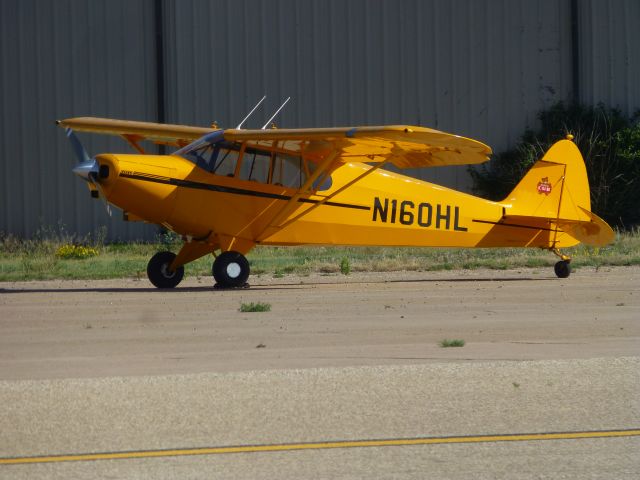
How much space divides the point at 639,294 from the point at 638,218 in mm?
14602

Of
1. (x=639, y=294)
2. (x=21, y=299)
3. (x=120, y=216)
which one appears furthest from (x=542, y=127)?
(x=21, y=299)

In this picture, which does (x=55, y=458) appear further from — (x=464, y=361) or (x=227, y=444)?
(x=464, y=361)

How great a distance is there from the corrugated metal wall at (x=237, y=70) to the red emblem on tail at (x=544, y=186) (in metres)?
9.99

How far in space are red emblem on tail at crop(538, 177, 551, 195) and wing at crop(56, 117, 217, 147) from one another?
5.51m

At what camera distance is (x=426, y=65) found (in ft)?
89.1

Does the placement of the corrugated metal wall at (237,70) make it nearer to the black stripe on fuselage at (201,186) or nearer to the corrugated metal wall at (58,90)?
the corrugated metal wall at (58,90)

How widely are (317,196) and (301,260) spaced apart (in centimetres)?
504

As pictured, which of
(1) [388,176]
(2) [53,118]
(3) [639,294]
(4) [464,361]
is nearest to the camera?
(4) [464,361]

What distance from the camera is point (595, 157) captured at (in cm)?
2650

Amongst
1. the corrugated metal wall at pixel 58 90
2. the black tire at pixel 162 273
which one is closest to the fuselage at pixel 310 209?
the black tire at pixel 162 273

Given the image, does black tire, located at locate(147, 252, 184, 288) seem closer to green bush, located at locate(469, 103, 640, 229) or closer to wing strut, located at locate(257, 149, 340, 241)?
wing strut, located at locate(257, 149, 340, 241)

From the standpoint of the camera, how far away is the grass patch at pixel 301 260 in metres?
18.4

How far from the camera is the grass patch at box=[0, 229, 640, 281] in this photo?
18.4 meters

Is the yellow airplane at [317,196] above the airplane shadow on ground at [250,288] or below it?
above
